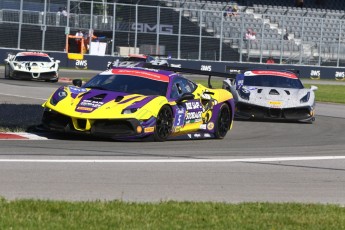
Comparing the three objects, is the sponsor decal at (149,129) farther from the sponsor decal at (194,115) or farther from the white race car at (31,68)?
the white race car at (31,68)

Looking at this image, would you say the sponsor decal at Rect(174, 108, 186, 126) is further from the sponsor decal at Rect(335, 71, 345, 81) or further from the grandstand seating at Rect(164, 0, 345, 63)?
the sponsor decal at Rect(335, 71, 345, 81)

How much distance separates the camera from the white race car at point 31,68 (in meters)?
34.6

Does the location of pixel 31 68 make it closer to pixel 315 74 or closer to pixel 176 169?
pixel 315 74

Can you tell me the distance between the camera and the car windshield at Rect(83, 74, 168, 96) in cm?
1528

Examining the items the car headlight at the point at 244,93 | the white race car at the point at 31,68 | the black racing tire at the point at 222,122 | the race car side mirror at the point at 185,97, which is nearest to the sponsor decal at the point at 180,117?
the race car side mirror at the point at 185,97

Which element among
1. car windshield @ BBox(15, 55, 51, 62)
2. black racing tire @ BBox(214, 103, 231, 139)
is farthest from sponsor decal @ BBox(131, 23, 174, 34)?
black racing tire @ BBox(214, 103, 231, 139)

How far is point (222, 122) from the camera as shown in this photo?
1650cm

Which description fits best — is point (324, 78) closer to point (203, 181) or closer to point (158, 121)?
point (158, 121)

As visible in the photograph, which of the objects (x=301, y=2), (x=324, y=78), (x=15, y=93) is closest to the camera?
(x=15, y=93)

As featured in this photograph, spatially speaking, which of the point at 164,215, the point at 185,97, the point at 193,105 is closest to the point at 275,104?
the point at 193,105

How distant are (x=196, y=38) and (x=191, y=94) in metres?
33.3

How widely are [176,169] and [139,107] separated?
3235 mm

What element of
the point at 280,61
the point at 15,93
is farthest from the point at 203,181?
→ the point at 280,61

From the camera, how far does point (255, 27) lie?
51.1m
